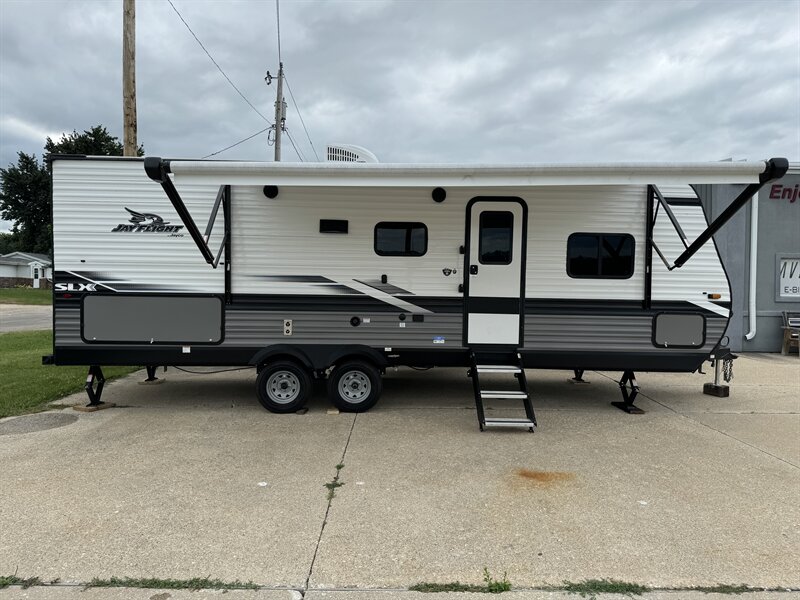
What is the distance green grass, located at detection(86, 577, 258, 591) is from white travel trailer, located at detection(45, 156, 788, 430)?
3.28 m

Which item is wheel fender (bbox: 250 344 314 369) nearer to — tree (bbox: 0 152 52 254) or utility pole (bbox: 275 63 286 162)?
utility pole (bbox: 275 63 286 162)

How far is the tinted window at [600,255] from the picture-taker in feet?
19.7

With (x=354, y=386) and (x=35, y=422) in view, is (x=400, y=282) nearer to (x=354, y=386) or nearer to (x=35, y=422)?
(x=354, y=386)

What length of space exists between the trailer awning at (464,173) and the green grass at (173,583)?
11.6 ft

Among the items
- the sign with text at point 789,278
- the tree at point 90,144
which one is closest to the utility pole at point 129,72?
the sign with text at point 789,278

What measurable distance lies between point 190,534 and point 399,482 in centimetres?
158

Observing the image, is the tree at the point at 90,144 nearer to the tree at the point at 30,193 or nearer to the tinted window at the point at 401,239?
the tree at the point at 30,193

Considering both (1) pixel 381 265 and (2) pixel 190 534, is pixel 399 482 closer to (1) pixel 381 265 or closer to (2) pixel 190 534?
(2) pixel 190 534

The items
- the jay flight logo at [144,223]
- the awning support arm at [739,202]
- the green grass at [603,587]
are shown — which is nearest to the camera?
the green grass at [603,587]

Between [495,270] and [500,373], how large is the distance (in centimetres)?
120

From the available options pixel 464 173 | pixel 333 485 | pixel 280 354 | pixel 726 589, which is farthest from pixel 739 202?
pixel 280 354

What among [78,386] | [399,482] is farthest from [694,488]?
[78,386]

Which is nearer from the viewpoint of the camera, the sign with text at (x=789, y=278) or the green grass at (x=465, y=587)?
the green grass at (x=465, y=587)

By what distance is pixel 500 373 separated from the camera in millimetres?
5871
